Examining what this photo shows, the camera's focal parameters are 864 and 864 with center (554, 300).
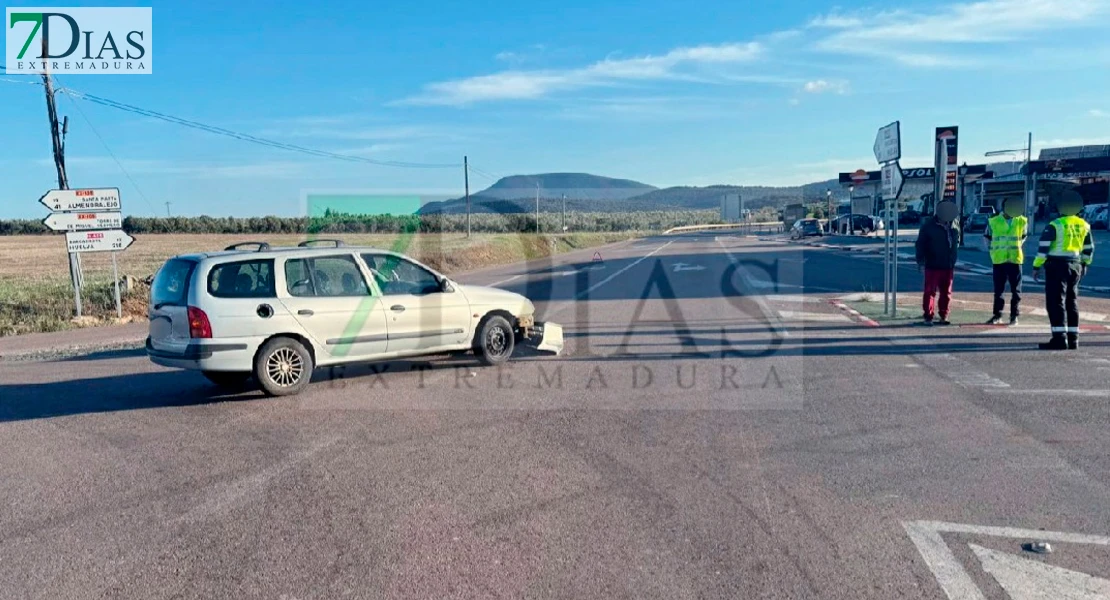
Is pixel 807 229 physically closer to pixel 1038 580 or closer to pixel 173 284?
pixel 173 284

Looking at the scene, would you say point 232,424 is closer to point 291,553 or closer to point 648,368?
point 291,553

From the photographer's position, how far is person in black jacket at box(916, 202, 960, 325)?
1333 centimetres

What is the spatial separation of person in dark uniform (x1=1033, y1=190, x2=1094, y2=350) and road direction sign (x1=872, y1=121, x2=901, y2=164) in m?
3.60

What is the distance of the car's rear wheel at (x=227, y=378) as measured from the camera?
8898 mm

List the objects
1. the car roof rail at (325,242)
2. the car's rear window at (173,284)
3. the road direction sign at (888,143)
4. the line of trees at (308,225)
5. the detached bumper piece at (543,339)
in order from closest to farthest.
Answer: the car's rear window at (173,284) < the car roof rail at (325,242) < the detached bumper piece at (543,339) < the road direction sign at (888,143) < the line of trees at (308,225)

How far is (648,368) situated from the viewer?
1050 cm

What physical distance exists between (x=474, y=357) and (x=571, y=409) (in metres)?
3.43

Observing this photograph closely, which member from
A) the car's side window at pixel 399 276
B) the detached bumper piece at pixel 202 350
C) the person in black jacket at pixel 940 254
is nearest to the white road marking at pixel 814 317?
the person in black jacket at pixel 940 254

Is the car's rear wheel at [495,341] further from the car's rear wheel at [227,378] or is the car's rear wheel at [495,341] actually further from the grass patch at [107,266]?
the grass patch at [107,266]


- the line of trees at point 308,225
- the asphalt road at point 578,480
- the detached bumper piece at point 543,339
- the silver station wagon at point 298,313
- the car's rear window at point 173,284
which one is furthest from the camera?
the line of trees at point 308,225

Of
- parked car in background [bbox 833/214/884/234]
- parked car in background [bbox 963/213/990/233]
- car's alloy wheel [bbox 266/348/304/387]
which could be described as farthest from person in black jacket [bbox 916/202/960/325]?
parked car in background [bbox 833/214/884/234]

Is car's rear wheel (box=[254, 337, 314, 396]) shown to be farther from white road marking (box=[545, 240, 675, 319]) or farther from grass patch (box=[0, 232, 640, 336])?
grass patch (box=[0, 232, 640, 336])

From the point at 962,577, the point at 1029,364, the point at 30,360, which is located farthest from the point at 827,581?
the point at 30,360

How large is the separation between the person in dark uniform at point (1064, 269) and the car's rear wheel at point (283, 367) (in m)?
9.21
